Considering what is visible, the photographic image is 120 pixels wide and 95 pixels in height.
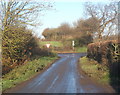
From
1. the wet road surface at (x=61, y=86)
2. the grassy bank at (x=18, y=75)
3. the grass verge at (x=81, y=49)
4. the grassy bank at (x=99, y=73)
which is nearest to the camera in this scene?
the wet road surface at (x=61, y=86)

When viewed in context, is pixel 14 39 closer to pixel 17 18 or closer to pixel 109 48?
pixel 17 18

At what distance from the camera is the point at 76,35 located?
199 feet

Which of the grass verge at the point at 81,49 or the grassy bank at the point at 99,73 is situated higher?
the grass verge at the point at 81,49

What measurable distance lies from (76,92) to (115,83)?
94.1 inches

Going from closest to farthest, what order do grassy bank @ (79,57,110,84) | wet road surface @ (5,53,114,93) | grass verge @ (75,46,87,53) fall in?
wet road surface @ (5,53,114,93) → grassy bank @ (79,57,110,84) → grass verge @ (75,46,87,53)

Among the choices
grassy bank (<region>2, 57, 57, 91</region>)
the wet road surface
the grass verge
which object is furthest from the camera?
the grass verge

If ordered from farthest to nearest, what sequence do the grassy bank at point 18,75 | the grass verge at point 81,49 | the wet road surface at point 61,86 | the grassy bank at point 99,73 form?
1. the grass verge at point 81,49
2. the grassy bank at point 18,75
3. the grassy bank at point 99,73
4. the wet road surface at point 61,86

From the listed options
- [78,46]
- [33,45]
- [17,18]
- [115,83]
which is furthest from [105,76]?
[78,46]

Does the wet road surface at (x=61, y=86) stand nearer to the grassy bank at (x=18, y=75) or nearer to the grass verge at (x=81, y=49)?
the grassy bank at (x=18, y=75)

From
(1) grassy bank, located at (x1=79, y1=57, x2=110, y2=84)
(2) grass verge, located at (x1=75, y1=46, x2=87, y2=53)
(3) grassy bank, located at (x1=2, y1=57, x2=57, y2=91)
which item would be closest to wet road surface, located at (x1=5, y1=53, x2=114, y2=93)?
(1) grassy bank, located at (x1=79, y1=57, x2=110, y2=84)

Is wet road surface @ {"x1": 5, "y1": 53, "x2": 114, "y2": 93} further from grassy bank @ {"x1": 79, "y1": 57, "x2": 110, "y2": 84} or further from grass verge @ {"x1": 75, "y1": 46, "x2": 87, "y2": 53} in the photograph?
grass verge @ {"x1": 75, "y1": 46, "x2": 87, "y2": 53}

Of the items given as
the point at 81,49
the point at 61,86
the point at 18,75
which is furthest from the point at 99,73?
the point at 81,49

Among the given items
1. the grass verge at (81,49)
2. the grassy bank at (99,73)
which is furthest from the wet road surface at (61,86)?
the grass verge at (81,49)

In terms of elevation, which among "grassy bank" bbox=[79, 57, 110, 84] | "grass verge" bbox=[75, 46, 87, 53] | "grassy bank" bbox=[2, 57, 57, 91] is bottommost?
"grassy bank" bbox=[2, 57, 57, 91]
